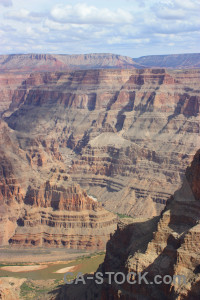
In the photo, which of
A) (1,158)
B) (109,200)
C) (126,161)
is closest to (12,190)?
(1,158)

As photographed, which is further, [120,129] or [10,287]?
[120,129]

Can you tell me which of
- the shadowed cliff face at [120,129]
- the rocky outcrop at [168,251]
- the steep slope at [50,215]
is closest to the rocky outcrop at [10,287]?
the rocky outcrop at [168,251]

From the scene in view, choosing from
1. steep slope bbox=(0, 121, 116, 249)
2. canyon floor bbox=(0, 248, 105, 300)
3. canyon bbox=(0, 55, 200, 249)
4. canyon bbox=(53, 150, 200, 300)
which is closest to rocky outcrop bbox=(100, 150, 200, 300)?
canyon bbox=(53, 150, 200, 300)

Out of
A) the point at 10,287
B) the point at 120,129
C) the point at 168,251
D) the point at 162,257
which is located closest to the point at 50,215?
the point at 10,287

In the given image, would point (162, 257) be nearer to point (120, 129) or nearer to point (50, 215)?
point (50, 215)

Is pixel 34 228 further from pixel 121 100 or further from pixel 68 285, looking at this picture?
pixel 121 100
